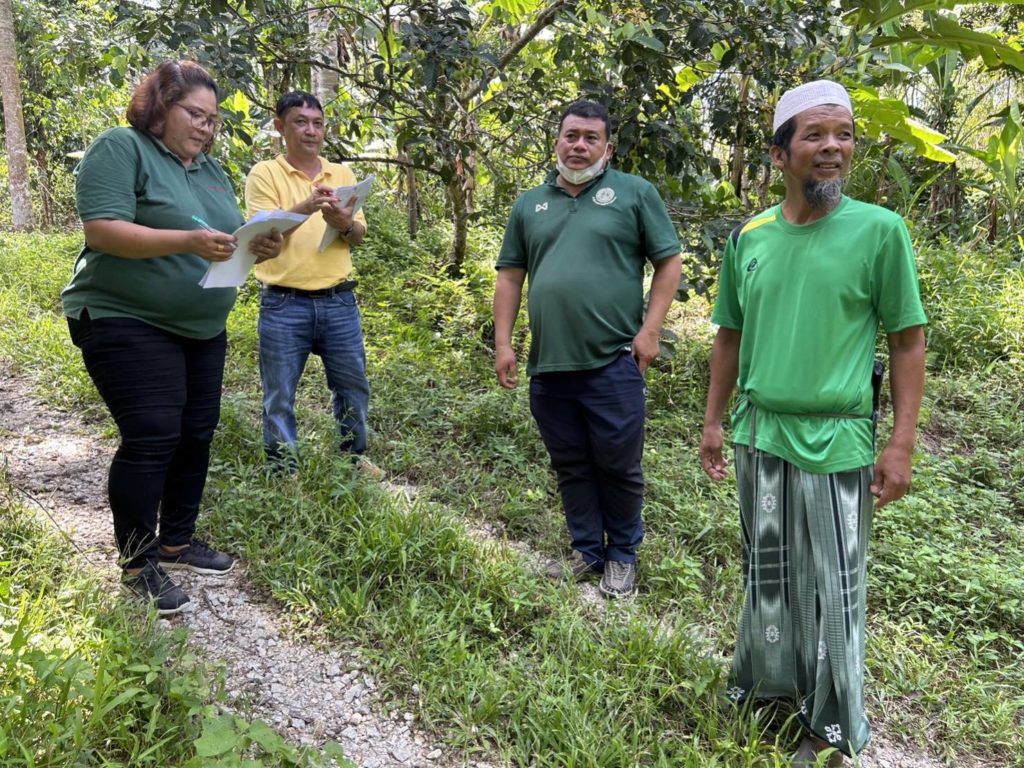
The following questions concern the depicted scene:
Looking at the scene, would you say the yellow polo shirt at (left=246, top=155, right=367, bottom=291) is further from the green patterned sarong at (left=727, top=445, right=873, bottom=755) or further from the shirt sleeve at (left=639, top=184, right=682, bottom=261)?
the green patterned sarong at (left=727, top=445, right=873, bottom=755)

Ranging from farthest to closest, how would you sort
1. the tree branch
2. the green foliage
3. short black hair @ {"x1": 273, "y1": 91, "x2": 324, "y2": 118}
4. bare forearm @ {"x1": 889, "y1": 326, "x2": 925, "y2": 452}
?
the green foliage
the tree branch
short black hair @ {"x1": 273, "y1": 91, "x2": 324, "y2": 118}
bare forearm @ {"x1": 889, "y1": 326, "x2": 925, "y2": 452}

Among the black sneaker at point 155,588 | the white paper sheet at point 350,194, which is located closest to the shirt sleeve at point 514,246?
the white paper sheet at point 350,194

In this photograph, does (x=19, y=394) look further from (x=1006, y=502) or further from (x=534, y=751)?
(x=1006, y=502)

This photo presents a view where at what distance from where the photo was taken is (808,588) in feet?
6.86

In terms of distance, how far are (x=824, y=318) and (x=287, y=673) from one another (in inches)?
80.2

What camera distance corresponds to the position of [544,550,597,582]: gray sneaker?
3131 millimetres

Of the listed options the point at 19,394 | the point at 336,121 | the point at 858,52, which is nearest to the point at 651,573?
the point at 858,52

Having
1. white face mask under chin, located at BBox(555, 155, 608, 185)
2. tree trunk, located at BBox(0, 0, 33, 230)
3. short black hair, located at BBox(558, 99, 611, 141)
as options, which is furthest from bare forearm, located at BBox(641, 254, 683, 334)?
tree trunk, located at BBox(0, 0, 33, 230)

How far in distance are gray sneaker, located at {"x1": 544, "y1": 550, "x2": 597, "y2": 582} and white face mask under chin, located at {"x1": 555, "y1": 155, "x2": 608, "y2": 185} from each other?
1.57m

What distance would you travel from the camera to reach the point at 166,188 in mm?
2520

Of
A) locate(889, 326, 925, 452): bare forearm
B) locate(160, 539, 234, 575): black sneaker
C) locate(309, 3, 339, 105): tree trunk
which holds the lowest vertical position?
locate(160, 539, 234, 575): black sneaker

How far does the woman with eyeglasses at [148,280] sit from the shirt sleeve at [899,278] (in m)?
2.00

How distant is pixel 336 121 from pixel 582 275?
4.17 meters

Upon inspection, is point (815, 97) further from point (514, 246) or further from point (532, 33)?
point (532, 33)
